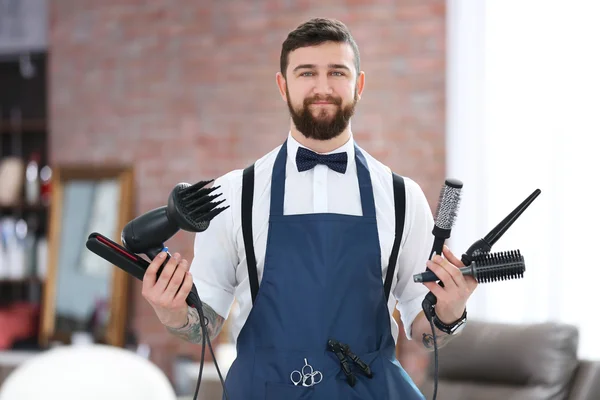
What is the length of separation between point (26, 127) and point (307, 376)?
473 centimetres

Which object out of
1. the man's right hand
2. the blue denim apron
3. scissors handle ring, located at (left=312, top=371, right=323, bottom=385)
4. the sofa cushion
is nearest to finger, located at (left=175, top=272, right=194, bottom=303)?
the man's right hand

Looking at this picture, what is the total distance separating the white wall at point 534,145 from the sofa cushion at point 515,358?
23.5 inches

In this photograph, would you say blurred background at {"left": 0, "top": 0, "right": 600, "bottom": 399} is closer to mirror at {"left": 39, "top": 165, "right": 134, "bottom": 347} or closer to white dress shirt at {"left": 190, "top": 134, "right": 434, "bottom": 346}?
mirror at {"left": 39, "top": 165, "right": 134, "bottom": 347}

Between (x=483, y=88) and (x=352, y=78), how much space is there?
2.73 meters

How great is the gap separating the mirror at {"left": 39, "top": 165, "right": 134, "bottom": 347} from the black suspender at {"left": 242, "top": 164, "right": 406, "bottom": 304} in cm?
344

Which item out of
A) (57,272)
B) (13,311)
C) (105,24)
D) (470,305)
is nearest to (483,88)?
(470,305)

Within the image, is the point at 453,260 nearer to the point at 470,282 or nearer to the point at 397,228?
the point at 470,282

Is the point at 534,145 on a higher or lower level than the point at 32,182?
higher

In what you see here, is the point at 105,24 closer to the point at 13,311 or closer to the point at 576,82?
the point at 13,311

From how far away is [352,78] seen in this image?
5.66ft

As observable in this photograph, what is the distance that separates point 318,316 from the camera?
65.9 inches

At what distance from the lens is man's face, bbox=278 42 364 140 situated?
1693 millimetres

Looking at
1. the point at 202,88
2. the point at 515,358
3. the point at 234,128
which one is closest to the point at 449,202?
the point at 515,358

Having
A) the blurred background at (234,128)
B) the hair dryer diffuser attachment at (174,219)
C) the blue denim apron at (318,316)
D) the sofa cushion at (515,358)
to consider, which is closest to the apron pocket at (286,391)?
the blue denim apron at (318,316)
